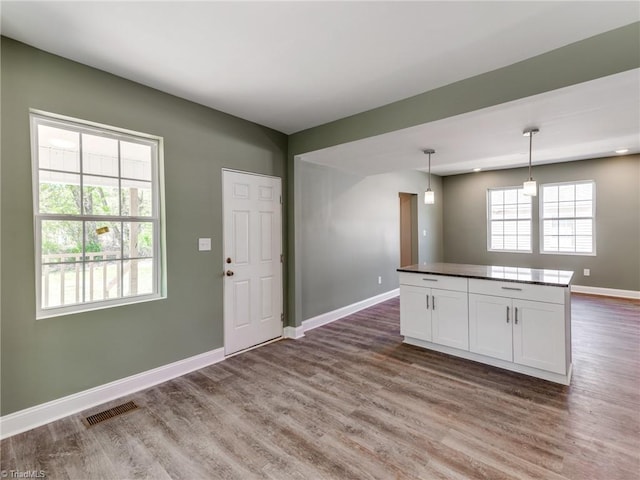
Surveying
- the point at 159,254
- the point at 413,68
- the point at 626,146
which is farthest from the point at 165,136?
the point at 626,146

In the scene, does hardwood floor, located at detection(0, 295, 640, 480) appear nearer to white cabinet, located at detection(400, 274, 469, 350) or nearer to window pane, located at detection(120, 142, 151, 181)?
white cabinet, located at detection(400, 274, 469, 350)

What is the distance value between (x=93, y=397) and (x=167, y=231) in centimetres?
146

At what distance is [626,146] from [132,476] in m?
7.31

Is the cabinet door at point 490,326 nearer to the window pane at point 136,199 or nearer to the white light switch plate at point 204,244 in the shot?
the white light switch plate at point 204,244

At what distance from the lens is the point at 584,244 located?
19.8 feet

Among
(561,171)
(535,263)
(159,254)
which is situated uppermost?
(561,171)

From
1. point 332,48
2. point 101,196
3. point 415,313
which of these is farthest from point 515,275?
point 101,196

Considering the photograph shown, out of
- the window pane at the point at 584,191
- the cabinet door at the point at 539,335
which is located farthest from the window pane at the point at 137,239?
the window pane at the point at 584,191

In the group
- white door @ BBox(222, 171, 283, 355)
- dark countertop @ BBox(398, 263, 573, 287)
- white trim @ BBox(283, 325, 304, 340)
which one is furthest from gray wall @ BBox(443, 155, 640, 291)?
white door @ BBox(222, 171, 283, 355)

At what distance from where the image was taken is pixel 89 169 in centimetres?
252

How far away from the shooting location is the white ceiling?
185cm

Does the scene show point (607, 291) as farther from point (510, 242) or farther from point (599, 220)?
point (510, 242)

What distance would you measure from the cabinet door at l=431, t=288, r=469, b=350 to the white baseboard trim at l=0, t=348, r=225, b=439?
247 centimetres

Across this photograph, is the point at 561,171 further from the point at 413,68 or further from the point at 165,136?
the point at 165,136
